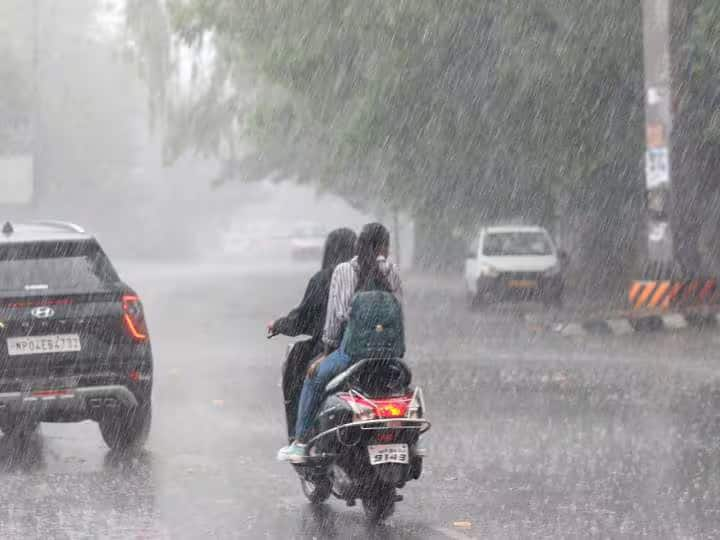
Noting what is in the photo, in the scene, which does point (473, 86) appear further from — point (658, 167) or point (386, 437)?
point (386, 437)

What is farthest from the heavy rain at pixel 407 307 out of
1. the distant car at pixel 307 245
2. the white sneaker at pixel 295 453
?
the distant car at pixel 307 245

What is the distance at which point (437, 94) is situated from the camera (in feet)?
96.0

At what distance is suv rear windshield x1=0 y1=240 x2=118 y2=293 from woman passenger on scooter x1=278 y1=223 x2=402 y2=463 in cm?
280

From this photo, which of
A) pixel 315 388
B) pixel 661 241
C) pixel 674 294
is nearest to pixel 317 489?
pixel 315 388

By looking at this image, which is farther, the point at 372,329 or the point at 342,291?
the point at 342,291

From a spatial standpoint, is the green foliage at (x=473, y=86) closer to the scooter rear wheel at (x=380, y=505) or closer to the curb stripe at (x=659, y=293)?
the curb stripe at (x=659, y=293)

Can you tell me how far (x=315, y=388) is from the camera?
8.62 metres

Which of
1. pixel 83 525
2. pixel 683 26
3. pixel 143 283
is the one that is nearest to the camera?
pixel 83 525

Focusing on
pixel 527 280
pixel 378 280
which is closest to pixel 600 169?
pixel 527 280

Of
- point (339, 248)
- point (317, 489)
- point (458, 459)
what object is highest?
point (339, 248)

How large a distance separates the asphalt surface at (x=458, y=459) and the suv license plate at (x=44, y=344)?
0.76 meters

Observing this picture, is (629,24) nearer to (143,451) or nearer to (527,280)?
(527,280)

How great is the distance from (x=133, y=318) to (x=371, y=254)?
3.08m

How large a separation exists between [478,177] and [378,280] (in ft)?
83.8
